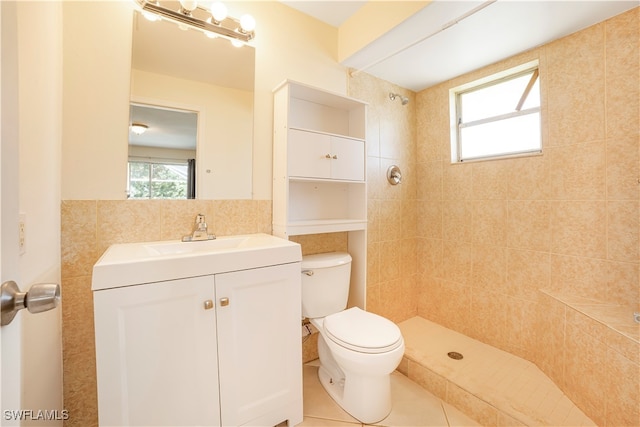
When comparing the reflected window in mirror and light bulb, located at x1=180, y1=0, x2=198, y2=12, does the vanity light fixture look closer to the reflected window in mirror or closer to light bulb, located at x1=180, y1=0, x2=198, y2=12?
light bulb, located at x1=180, y1=0, x2=198, y2=12

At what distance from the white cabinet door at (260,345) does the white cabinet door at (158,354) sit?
52 millimetres

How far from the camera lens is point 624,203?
1424 mm

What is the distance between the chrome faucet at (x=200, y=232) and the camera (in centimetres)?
139

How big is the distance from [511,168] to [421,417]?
5.53 feet

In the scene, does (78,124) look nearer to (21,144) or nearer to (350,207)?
(21,144)

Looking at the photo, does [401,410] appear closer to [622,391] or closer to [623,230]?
[622,391]

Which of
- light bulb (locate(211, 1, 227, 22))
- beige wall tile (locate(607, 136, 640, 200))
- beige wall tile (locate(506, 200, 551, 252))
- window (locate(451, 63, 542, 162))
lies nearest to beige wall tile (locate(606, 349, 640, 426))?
beige wall tile (locate(506, 200, 551, 252))

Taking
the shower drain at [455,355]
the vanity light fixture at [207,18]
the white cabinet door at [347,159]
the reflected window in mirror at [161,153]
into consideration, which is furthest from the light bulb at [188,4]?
the shower drain at [455,355]

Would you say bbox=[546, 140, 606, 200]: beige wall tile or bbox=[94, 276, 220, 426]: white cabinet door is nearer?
bbox=[94, 276, 220, 426]: white cabinet door

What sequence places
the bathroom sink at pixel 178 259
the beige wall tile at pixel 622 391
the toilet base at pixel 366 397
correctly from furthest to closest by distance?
the toilet base at pixel 366 397 < the beige wall tile at pixel 622 391 < the bathroom sink at pixel 178 259

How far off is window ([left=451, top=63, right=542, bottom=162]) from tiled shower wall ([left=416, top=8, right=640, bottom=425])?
0.31 feet

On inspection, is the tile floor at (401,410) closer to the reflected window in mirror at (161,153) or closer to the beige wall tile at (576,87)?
the reflected window in mirror at (161,153)

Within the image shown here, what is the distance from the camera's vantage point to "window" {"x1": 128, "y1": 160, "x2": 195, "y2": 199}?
1298 mm

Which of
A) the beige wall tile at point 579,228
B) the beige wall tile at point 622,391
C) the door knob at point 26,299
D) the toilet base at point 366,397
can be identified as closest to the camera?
the door knob at point 26,299
